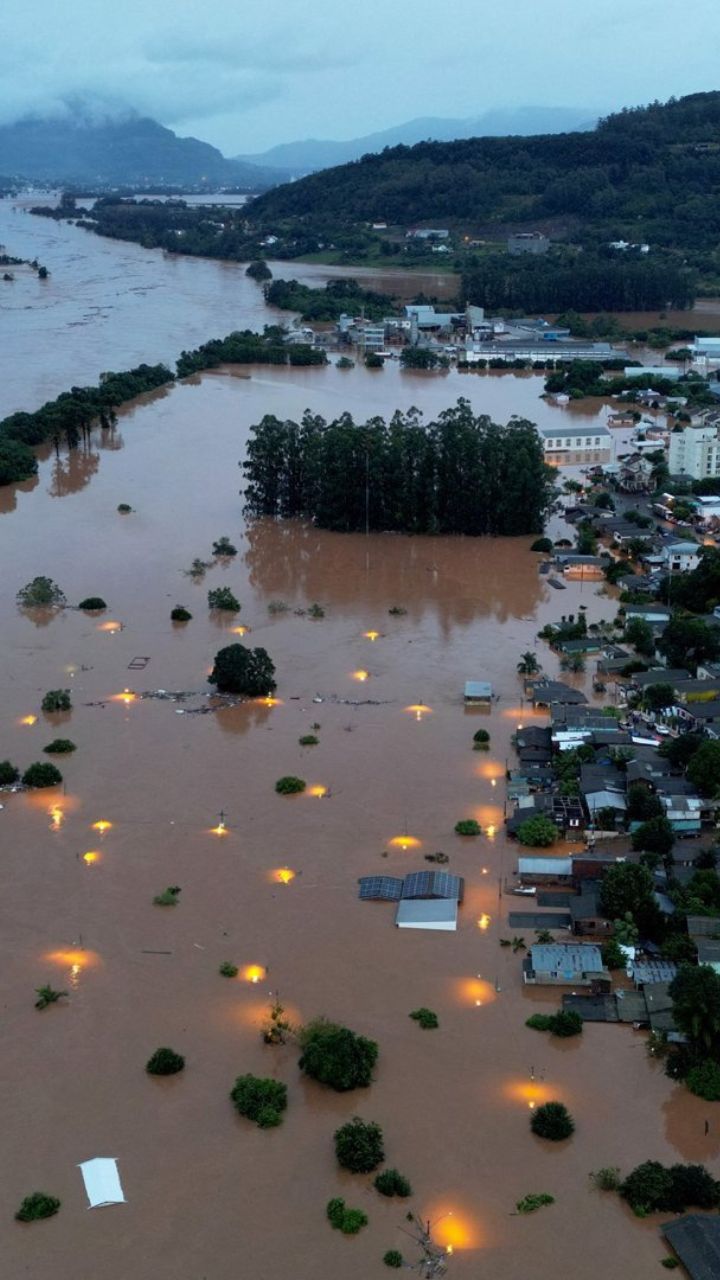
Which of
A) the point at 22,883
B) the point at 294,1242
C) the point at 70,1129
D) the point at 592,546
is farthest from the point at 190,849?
the point at 592,546

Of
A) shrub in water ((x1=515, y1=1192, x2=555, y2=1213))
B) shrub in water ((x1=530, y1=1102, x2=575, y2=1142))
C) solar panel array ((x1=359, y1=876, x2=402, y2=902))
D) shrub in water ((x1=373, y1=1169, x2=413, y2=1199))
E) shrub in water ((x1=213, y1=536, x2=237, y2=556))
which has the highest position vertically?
shrub in water ((x1=213, y1=536, x2=237, y2=556))

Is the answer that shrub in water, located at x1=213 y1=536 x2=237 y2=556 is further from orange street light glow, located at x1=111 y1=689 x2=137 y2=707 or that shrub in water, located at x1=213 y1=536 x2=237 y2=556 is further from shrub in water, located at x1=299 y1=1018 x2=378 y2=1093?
shrub in water, located at x1=299 y1=1018 x2=378 y2=1093

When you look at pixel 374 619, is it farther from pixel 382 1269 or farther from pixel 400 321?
pixel 400 321

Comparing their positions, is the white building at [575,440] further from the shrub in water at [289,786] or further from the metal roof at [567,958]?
the metal roof at [567,958]

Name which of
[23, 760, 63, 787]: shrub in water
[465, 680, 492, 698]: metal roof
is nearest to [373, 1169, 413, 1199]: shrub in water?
[23, 760, 63, 787]: shrub in water

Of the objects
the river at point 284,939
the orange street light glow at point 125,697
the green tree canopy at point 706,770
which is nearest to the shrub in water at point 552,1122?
the river at point 284,939

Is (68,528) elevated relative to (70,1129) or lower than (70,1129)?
elevated
